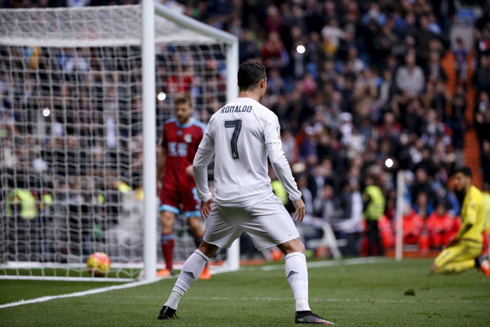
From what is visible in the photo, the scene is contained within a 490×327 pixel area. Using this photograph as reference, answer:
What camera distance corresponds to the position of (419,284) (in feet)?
33.9

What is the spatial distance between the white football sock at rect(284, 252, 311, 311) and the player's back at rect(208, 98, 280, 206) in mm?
517

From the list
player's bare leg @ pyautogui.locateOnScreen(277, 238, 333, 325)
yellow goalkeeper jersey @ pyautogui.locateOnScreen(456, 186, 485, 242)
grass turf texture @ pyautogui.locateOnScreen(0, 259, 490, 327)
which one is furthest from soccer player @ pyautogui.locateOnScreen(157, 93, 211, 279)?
player's bare leg @ pyautogui.locateOnScreen(277, 238, 333, 325)

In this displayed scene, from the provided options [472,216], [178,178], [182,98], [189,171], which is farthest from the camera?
[472,216]

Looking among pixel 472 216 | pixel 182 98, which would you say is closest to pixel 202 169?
pixel 182 98

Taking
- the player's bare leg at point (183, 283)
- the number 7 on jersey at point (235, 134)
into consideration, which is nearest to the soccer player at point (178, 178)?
the player's bare leg at point (183, 283)

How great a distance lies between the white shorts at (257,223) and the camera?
618 cm

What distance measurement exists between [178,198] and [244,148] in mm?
4676

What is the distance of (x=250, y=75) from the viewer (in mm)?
6324

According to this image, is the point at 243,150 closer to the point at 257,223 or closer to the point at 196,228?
the point at 257,223

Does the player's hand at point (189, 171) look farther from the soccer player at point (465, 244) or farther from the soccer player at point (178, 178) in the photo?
the soccer player at point (465, 244)

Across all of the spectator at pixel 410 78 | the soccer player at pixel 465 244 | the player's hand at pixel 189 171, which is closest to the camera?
the player's hand at pixel 189 171

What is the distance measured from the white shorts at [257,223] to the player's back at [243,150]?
0.08 m

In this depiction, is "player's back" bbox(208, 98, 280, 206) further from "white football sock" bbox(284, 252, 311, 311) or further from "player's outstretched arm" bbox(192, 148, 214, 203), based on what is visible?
"white football sock" bbox(284, 252, 311, 311)

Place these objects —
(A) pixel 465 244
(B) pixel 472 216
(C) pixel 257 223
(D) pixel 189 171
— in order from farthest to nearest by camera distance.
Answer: (A) pixel 465 244, (B) pixel 472 216, (D) pixel 189 171, (C) pixel 257 223
